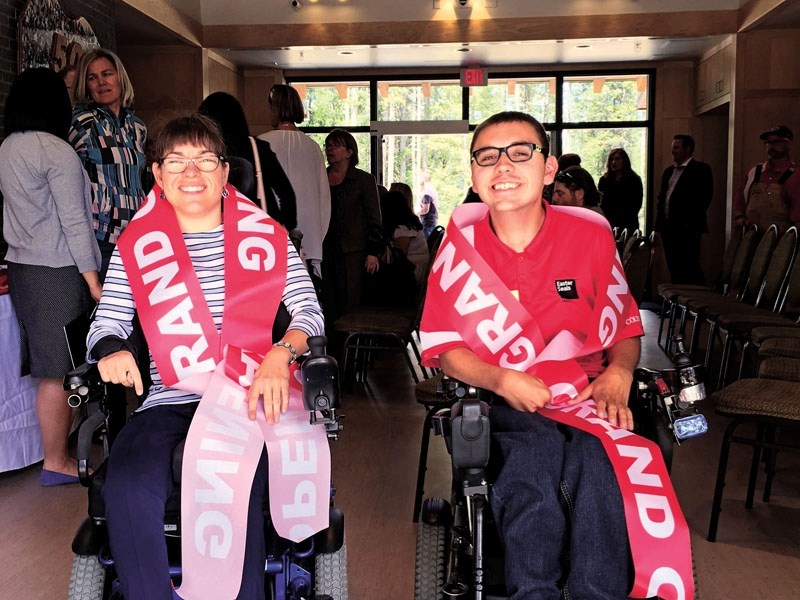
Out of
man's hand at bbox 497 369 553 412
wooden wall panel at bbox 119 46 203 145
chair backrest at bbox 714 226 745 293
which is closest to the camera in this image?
man's hand at bbox 497 369 553 412

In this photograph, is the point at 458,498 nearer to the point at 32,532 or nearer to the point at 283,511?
the point at 283,511

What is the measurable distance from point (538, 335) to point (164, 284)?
861 millimetres

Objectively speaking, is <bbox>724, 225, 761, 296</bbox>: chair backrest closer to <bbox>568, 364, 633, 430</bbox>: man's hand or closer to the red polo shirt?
the red polo shirt

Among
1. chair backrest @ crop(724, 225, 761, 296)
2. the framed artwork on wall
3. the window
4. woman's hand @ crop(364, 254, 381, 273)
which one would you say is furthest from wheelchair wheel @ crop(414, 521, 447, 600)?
the window

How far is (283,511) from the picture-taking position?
1753 millimetres

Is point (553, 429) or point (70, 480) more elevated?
point (553, 429)

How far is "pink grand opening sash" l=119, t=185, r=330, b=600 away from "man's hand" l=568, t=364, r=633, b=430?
0.59 metres

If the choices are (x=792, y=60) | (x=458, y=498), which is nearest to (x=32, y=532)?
(x=458, y=498)

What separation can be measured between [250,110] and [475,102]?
2.73 m

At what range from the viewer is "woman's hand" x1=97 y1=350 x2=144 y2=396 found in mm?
1852

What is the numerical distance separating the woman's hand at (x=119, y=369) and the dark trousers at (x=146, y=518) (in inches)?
5.0

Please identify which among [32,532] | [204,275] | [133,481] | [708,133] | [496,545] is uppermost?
[708,133]

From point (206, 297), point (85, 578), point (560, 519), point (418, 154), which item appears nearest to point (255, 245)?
point (206, 297)

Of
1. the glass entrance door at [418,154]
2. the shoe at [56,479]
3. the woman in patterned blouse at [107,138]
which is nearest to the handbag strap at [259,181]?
the woman in patterned blouse at [107,138]
